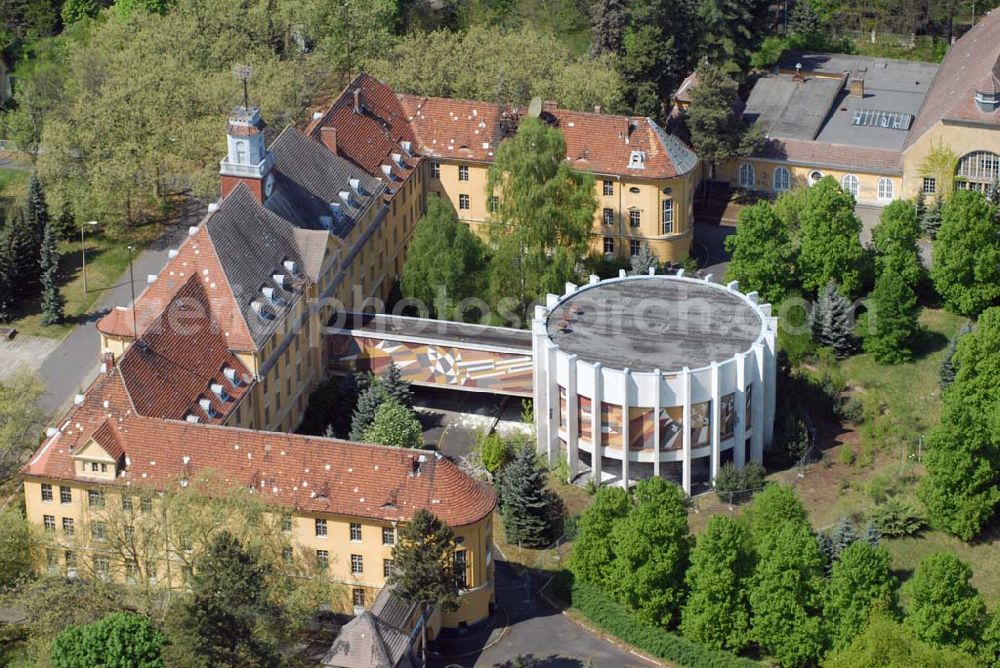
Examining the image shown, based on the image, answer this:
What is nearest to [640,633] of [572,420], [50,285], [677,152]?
[572,420]

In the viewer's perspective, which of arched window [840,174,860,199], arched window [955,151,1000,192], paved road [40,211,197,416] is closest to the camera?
paved road [40,211,197,416]

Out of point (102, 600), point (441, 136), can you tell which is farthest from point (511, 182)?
point (102, 600)

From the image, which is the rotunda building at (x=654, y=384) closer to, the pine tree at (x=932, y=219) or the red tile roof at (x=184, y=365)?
the red tile roof at (x=184, y=365)

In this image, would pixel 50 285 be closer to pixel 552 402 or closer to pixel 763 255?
pixel 552 402

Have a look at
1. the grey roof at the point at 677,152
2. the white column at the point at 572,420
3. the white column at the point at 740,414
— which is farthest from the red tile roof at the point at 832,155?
the white column at the point at 572,420

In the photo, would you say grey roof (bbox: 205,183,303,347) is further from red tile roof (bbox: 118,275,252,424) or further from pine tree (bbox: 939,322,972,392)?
pine tree (bbox: 939,322,972,392)

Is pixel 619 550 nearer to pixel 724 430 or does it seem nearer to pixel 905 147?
pixel 724 430

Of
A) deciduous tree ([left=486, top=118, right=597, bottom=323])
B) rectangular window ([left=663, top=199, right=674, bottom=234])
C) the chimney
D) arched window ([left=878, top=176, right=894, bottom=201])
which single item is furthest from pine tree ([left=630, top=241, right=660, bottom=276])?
the chimney
